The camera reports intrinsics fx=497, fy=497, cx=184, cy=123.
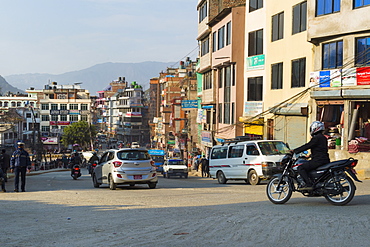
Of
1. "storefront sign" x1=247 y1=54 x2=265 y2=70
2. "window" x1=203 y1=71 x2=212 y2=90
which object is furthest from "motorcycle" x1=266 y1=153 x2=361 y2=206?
"window" x1=203 y1=71 x2=212 y2=90

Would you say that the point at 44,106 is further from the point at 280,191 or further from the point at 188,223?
the point at 188,223

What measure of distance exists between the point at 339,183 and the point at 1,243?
23.2 feet

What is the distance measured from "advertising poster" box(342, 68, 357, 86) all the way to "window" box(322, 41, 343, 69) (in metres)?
0.66

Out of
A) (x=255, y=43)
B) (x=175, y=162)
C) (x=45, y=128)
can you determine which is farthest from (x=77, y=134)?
(x=255, y=43)

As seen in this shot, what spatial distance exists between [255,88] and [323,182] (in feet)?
87.2

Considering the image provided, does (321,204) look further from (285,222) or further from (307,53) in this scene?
(307,53)

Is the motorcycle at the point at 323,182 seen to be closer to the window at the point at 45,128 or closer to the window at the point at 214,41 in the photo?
the window at the point at 214,41

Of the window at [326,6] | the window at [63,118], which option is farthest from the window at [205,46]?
the window at [63,118]

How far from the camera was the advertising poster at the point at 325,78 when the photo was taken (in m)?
26.9

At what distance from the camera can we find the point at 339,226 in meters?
8.23

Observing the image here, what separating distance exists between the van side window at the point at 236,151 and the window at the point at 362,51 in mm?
7770

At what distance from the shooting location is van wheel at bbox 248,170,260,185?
70.4 feet

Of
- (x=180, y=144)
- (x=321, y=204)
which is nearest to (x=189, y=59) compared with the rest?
(x=180, y=144)

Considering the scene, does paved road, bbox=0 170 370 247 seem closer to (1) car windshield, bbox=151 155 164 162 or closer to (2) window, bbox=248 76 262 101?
(2) window, bbox=248 76 262 101
